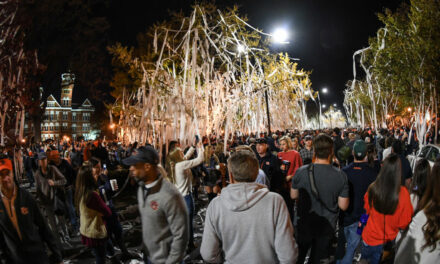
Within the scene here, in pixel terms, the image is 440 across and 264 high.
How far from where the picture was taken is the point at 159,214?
3.02 m

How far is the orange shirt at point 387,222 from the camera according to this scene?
11.4 ft

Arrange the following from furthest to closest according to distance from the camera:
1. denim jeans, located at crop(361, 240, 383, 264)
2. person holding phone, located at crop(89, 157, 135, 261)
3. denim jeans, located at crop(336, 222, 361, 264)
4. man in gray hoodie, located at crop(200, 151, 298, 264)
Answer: person holding phone, located at crop(89, 157, 135, 261) → denim jeans, located at crop(336, 222, 361, 264) → denim jeans, located at crop(361, 240, 383, 264) → man in gray hoodie, located at crop(200, 151, 298, 264)

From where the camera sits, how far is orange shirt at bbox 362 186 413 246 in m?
3.46

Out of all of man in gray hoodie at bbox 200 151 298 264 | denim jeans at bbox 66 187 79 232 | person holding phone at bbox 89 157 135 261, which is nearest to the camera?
man in gray hoodie at bbox 200 151 298 264

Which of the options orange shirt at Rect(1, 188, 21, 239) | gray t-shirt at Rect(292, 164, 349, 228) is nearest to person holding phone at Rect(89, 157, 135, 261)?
orange shirt at Rect(1, 188, 21, 239)

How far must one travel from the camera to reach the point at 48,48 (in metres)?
26.7

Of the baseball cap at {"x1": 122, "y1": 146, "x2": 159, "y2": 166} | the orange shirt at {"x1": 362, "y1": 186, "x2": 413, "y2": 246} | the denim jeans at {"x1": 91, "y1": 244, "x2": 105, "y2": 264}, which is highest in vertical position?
the baseball cap at {"x1": 122, "y1": 146, "x2": 159, "y2": 166}

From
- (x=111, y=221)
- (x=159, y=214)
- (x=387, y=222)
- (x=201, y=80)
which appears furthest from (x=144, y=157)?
(x=201, y=80)

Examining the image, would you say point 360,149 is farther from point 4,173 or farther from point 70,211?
point 70,211

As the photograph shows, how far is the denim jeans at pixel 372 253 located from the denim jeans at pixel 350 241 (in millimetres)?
329

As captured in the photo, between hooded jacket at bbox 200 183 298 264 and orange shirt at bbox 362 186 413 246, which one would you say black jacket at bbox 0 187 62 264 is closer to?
hooded jacket at bbox 200 183 298 264

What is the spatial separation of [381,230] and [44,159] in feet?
21.9

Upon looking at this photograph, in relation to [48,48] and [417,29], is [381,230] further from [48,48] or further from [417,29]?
[48,48]

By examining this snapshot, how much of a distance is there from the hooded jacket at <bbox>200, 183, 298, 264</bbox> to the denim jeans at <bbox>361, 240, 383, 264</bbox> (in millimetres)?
1867
